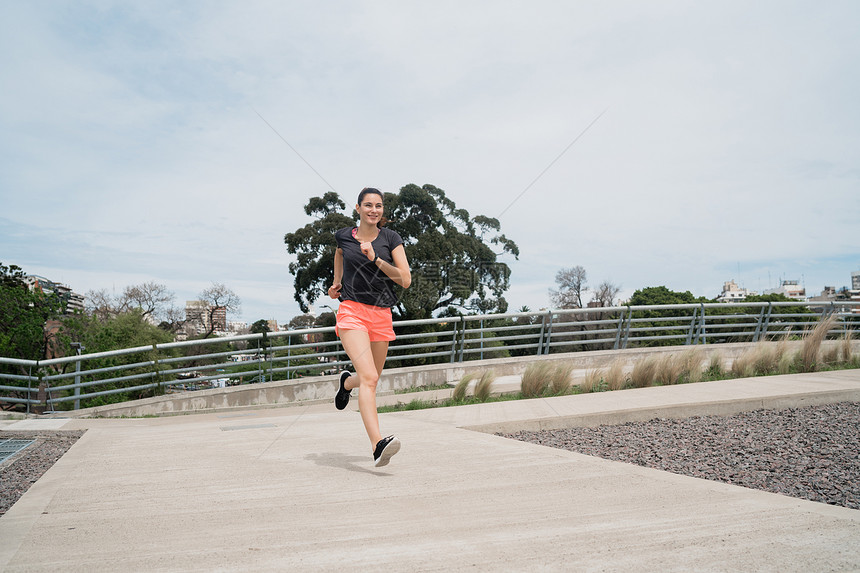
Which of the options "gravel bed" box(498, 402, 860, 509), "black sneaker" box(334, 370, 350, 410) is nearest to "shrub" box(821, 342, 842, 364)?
"gravel bed" box(498, 402, 860, 509)

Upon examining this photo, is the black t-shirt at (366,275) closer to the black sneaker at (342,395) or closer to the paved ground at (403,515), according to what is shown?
the black sneaker at (342,395)

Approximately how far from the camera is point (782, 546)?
2.42 m

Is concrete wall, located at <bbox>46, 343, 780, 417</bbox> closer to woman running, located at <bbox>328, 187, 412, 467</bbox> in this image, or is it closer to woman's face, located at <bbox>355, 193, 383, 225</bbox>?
woman running, located at <bbox>328, 187, 412, 467</bbox>

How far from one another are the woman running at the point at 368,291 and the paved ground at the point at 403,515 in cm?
60

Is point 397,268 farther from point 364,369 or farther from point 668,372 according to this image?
point 668,372

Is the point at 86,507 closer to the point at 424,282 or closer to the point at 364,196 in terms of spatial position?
the point at 364,196

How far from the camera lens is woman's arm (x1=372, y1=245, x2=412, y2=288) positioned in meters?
4.22

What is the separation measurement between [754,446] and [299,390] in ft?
27.0

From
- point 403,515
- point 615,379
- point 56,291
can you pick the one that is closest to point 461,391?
point 615,379

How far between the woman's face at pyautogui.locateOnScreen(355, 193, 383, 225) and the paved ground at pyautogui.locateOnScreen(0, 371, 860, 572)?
1.64 metres

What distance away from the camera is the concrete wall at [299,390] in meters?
11.3

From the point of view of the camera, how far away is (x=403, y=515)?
118 inches

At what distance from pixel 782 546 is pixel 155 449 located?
14.6 feet

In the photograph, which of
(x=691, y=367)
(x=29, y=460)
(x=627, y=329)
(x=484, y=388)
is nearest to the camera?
(x=29, y=460)
